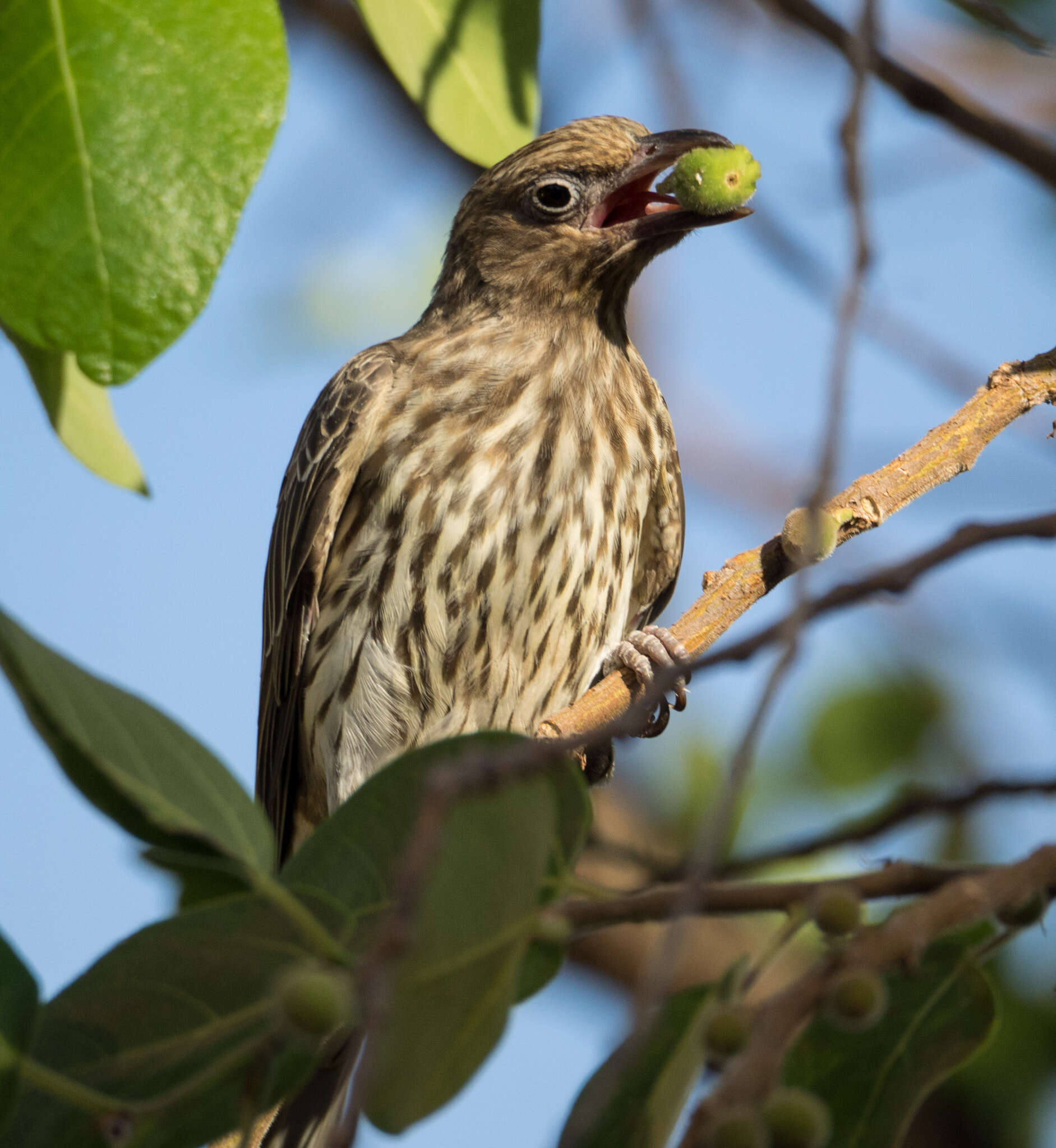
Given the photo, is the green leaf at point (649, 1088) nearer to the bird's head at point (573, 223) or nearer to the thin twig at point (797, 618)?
the thin twig at point (797, 618)

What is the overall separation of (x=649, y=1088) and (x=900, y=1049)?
0.33 m

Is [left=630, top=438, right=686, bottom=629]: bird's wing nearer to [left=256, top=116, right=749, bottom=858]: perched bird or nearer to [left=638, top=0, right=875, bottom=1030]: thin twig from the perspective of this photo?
[left=256, top=116, right=749, bottom=858]: perched bird

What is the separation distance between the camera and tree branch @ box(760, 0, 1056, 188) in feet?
8.51

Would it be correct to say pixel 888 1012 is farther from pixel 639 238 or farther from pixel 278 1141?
pixel 639 238

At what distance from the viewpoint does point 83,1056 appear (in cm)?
137

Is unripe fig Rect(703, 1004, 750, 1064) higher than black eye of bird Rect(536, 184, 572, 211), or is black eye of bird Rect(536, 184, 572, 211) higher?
black eye of bird Rect(536, 184, 572, 211)

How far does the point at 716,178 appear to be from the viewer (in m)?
3.07

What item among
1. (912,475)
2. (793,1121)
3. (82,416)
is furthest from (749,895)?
(82,416)

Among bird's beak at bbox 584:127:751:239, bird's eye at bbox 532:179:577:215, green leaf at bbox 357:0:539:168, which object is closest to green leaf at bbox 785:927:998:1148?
green leaf at bbox 357:0:539:168

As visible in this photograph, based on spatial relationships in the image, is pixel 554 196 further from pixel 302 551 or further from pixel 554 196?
pixel 302 551

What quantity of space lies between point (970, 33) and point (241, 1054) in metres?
5.25

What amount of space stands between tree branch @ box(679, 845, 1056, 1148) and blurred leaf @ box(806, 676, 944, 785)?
10.6ft

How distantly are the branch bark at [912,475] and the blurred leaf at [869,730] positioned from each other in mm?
2369

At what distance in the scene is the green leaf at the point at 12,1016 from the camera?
1296mm
